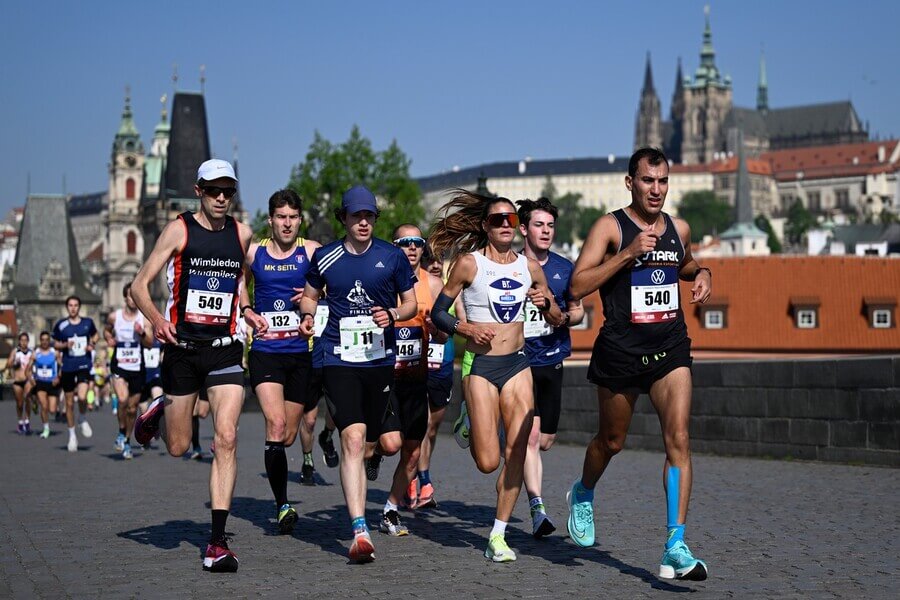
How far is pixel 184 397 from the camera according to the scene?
9086 mm

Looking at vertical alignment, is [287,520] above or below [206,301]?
below

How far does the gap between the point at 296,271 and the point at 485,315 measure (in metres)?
1.91

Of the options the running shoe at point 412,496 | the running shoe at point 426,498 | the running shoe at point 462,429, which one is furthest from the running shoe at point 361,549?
the running shoe at point 426,498

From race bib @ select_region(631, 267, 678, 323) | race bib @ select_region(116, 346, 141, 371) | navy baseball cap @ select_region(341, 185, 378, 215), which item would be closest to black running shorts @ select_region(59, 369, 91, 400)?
race bib @ select_region(116, 346, 141, 371)

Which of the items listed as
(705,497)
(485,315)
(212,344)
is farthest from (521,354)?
(705,497)

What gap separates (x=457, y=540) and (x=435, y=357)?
2614 mm

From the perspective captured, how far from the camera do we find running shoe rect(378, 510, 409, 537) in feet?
32.5

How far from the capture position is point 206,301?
908cm

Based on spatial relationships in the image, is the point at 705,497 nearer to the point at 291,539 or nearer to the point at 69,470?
the point at 291,539

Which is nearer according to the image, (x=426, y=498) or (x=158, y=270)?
(x=158, y=270)

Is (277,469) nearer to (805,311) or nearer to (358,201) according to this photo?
(358,201)

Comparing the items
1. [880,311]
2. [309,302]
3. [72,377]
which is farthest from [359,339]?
[880,311]

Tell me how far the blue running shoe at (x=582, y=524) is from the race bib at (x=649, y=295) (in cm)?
114

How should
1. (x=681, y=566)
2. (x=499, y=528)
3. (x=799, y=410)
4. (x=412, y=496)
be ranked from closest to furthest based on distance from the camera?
(x=681, y=566) < (x=499, y=528) < (x=412, y=496) < (x=799, y=410)
